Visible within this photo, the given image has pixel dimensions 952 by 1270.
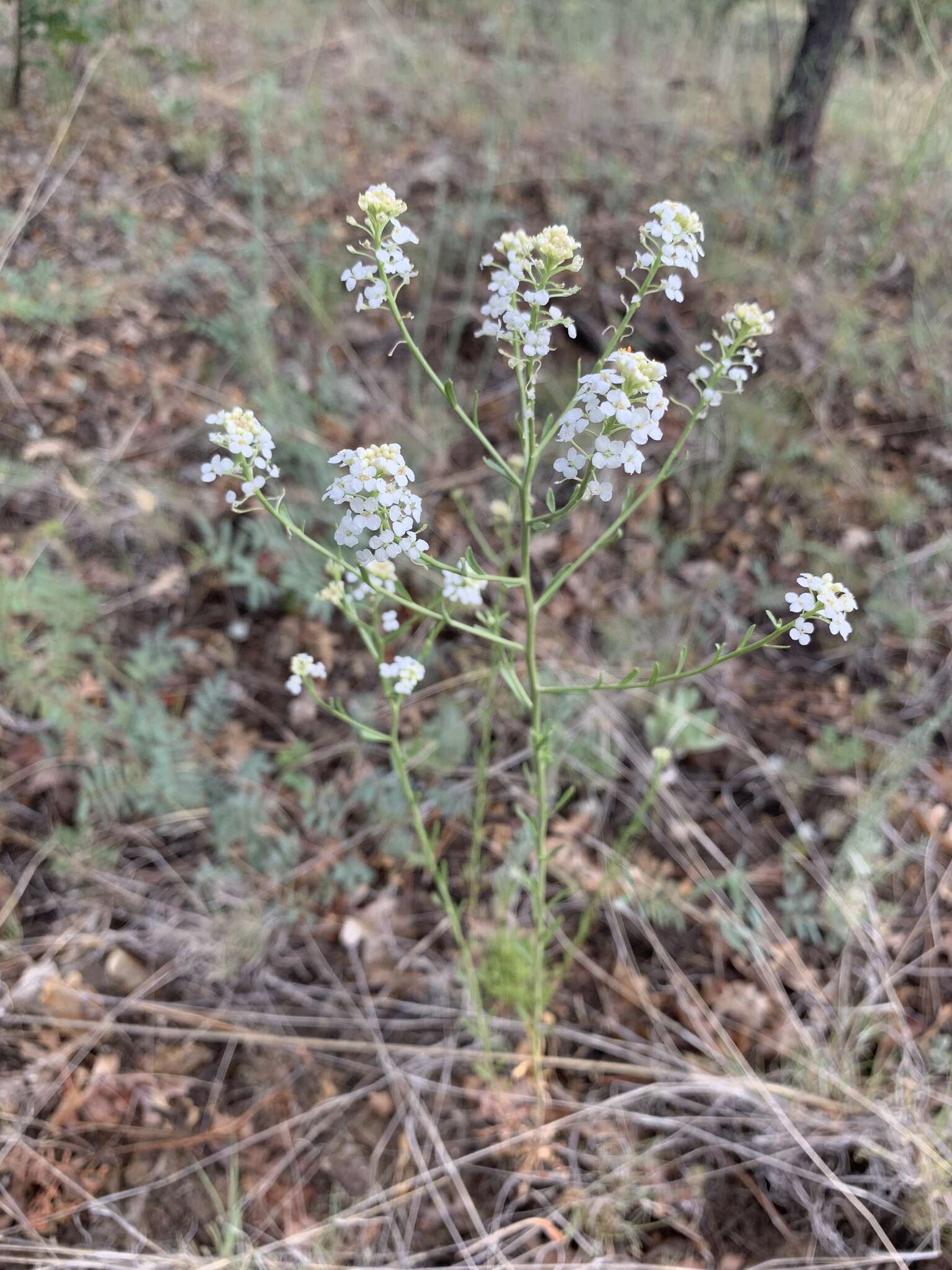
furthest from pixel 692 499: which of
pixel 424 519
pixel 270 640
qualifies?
pixel 270 640

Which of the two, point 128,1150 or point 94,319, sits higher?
point 94,319

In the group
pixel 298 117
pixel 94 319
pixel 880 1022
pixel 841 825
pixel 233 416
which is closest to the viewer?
pixel 233 416

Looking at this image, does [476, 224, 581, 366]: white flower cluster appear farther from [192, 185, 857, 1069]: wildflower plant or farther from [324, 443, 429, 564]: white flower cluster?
[324, 443, 429, 564]: white flower cluster

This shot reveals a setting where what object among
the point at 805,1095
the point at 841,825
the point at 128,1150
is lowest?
the point at 128,1150

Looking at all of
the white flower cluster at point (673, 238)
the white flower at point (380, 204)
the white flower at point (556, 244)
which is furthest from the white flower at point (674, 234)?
the white flower at point (380, 204)

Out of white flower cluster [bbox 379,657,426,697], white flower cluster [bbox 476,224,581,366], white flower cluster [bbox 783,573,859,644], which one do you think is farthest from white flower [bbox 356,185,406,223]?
white flower cluster [bbox 783,573,859,644]

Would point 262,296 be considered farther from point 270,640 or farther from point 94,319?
point 270,640

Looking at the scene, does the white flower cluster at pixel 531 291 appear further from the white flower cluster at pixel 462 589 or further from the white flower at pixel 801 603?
the white flower at pixel 801 603
